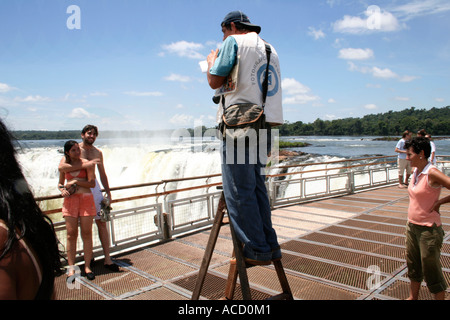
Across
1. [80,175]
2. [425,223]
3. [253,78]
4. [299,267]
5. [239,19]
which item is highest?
[239,19]

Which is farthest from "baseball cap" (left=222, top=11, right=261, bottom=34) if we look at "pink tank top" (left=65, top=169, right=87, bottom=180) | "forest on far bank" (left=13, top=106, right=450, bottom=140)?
"forest on far bank" (left=13, top=106, right=450, bottom=140)

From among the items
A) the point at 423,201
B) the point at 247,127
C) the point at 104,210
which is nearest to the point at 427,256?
the point at 423,201

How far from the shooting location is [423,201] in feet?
10.6

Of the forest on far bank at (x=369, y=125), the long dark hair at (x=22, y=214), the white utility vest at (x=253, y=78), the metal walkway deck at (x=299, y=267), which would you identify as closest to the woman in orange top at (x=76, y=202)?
the metal walkway deck at (x=299, y=267)

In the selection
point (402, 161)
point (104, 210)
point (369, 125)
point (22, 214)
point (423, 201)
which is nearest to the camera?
point (22, 214)

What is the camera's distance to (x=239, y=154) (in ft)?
6.73

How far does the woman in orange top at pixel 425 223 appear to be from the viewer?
309 centimetres

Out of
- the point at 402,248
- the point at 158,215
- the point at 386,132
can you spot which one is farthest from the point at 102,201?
the point at 386,132

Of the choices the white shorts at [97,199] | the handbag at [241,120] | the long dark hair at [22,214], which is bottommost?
the white shorts at [97,199]

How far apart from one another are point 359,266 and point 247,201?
3.14m

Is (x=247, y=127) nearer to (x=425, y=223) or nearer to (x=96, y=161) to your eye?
(x=425, y=223)

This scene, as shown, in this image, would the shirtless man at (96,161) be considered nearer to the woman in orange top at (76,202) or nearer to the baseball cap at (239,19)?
the woman in orange top at (76,202)

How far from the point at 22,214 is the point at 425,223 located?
11.1 feet

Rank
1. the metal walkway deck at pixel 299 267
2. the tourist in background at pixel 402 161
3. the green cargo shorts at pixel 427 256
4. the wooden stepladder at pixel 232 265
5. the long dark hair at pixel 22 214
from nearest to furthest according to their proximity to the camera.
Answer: the long dark hair at pixel 22 214 < the wooden stepladder at pixel 232 265 < the green cargo shorts at pixel 427 256 < the metal walkway deck at pixel 299 267 < the tourist in background at pixel 402 161
